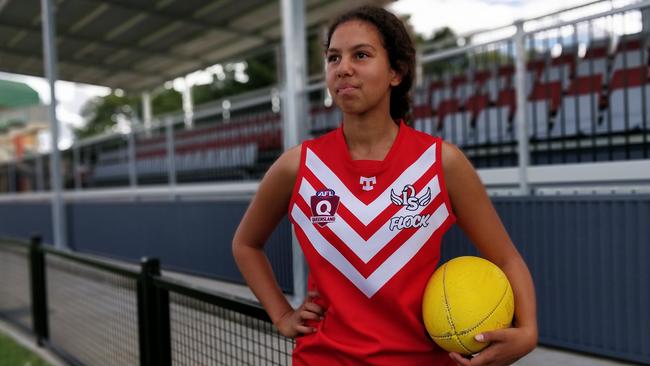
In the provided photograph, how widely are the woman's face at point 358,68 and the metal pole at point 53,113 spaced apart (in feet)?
32.8

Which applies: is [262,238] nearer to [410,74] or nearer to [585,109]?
[410,74]

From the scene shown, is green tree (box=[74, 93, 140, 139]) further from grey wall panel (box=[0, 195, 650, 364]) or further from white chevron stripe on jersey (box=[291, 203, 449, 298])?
white chevron stripe on jersey (box=[291, 203, 449, 298])

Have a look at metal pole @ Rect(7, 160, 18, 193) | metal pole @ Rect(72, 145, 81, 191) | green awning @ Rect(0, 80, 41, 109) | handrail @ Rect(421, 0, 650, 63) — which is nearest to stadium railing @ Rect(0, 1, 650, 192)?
handrail @ Rect(421, 0, 650, 63)

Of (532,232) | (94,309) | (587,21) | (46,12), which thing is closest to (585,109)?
(587,21)

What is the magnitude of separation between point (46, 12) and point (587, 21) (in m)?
8.76

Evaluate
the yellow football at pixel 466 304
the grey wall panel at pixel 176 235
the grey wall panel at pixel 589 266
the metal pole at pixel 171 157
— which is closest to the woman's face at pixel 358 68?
the yellow football at pixel 466 304

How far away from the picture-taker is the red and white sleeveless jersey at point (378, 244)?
136 centimetres

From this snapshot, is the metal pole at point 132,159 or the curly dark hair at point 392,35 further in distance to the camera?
the metal pole at point 132,159

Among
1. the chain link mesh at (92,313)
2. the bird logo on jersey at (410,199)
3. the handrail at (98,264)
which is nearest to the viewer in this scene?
the bird logo on jersey at (410,199)

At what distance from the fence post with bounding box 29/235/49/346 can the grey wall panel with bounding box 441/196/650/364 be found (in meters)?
4.16

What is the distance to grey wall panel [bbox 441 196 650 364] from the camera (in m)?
3.89

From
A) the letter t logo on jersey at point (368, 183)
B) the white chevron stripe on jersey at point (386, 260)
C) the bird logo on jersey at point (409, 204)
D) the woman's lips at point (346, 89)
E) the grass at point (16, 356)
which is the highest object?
the woman's lips at point (346, 89)

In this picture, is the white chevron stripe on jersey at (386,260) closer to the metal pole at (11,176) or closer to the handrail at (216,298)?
the handrail at (216,298)

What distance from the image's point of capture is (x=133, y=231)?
32.8ft
